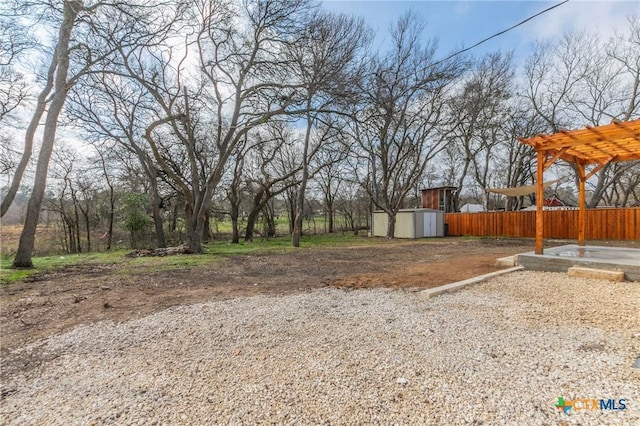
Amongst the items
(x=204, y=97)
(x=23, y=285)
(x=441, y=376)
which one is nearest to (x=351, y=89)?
(x=204, y=97)

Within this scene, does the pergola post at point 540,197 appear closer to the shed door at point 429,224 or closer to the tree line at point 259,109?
the tree line at point 259,109

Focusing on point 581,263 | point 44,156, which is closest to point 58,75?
point 44,156

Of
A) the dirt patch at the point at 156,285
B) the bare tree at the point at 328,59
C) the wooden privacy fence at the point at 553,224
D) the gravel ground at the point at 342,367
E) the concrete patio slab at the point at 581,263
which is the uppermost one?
the bare tree at the point at 328,59

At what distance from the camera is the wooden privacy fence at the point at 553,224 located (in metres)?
10.9

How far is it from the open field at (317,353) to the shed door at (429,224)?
11280mm

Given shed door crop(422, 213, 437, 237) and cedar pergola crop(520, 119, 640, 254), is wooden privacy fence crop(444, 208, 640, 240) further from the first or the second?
cedar pergola crop(520, 119, 640, 254)

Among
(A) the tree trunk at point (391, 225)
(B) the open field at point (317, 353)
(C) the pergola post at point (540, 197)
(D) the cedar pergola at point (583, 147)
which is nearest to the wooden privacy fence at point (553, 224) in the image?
(A) the tree trunk at point (391, 225)

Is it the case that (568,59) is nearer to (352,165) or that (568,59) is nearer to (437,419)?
(352,165)

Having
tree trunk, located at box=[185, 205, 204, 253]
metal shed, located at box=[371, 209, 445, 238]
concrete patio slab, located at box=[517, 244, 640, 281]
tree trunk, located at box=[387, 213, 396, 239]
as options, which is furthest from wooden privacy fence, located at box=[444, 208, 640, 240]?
tree trunk, located at box=[185, 205, 204, 253]

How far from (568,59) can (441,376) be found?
17697mm

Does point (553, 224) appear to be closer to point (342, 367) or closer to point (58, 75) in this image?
point (342, 367)

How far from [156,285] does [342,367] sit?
3.62m

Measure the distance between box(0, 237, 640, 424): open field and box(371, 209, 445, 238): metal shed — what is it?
10983 millimetres

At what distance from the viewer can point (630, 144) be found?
5.30 meters
